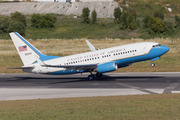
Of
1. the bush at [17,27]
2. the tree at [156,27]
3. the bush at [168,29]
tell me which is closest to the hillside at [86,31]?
the bush at [168,29]

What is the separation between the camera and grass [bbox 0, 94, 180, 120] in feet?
52.1

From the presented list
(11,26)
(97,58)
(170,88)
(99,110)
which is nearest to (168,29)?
(11,26)

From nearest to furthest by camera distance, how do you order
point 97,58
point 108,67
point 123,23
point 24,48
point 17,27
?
1. point 108,67
2. point 97,58
3. point 24,48
4. point 17,27
5. point 123,23

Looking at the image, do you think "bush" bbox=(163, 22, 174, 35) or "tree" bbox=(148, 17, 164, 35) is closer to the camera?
"bush" bbox=(163, 22, 174, 35)

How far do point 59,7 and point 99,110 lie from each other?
17212 cm

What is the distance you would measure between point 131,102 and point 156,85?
1075 cm

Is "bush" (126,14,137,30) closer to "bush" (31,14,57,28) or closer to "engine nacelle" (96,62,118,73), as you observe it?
"bush" (31,14,57,28)

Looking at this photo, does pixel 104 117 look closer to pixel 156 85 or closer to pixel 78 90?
pixel 78 90

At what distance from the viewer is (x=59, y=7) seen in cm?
18388

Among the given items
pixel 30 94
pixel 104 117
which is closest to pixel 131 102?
pixel 104 117

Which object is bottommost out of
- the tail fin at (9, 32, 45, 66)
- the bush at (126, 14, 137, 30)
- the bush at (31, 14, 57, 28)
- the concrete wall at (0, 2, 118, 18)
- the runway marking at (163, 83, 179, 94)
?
the runway marking at (163, 83, 179, 94)

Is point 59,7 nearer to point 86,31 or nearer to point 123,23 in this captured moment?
point 86,31

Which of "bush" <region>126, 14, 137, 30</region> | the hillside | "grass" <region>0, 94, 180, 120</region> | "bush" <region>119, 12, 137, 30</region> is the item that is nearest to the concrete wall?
the hillside

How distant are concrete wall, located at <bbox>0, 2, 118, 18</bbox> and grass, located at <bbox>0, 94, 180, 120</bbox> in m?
143
